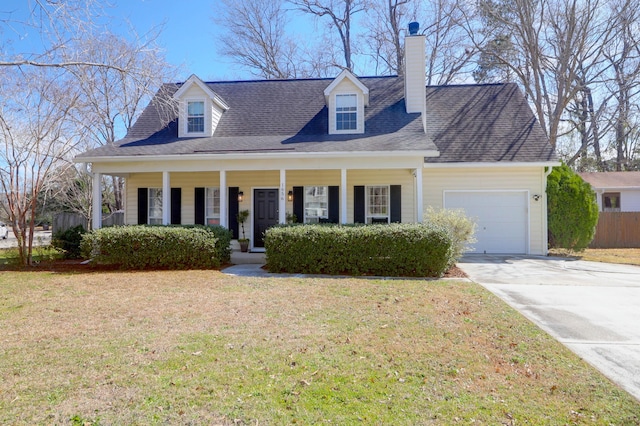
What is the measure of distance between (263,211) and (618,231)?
1451 cm

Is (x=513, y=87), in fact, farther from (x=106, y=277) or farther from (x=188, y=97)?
(x=106, y=277)

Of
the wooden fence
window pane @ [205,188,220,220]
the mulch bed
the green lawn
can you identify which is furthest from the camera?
the wooden fence

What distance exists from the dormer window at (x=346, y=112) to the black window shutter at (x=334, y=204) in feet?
6.84

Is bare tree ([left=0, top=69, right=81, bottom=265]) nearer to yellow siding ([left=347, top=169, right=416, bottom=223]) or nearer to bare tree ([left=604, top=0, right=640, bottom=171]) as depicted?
yellow siding ([left=347, top=169, right=416, bottom=223])

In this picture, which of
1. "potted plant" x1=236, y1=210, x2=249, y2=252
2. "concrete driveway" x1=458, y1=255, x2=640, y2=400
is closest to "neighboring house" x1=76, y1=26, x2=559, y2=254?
"potted plant" x1=236, y1=210, x2=249, y2=252

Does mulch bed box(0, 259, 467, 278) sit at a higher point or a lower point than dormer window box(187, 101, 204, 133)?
lower

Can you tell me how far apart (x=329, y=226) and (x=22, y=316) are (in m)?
6.11

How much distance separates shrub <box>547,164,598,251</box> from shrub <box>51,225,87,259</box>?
1520 centimetres

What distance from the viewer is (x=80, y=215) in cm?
1709

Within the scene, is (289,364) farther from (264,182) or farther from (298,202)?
(264,182)

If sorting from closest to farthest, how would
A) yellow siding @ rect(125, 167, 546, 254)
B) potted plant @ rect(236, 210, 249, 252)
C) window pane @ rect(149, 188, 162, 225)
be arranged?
potted plant @ rect(236, 210, 249, 252)
yellow siding @ rect(125, 167, 546, 254)
window pane @ rect(149, 188, 162, 225)

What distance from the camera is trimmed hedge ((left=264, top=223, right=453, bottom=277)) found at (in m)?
8.20

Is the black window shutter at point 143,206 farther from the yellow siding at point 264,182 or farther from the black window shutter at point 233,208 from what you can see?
the black window shutter at point 233,208

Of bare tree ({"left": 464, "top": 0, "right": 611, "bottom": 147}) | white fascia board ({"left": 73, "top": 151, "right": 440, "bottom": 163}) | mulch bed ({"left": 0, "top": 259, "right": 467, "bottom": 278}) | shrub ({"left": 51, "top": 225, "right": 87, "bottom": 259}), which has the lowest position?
mulch bed ({"left": 0, "top": 259, "right": 467, "bottom": 278})
